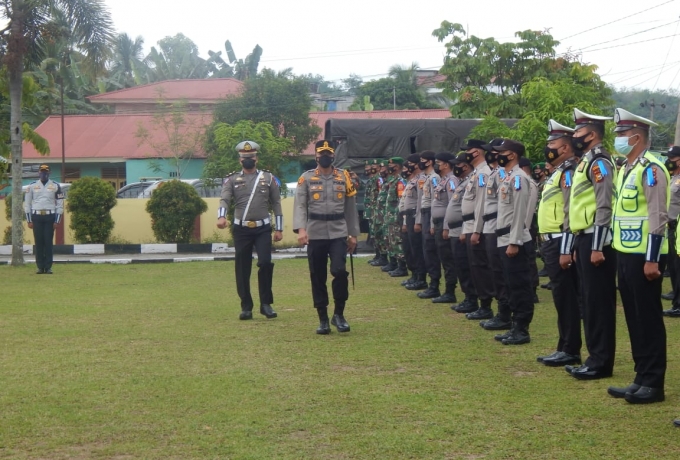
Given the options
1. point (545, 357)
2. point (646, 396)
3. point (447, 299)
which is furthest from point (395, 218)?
point (646, 396)

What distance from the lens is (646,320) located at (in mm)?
6414

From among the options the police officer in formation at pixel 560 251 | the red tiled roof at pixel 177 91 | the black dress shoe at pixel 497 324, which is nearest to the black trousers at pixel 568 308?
the police officer in formation at pixel 560 251

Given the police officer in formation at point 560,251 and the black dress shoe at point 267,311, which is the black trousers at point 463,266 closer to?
the black dress shoe at point 267,311

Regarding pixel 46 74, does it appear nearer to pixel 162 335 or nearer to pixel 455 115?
pixel 455 115

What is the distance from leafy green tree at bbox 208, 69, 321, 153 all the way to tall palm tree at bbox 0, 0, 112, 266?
64.2 feet

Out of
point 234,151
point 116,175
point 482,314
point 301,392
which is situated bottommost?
point 301,392

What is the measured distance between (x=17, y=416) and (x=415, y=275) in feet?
30.8

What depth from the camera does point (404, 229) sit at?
49.8 feet

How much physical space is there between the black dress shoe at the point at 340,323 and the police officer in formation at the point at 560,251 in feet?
7.99

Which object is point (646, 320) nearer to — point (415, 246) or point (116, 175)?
point (415, 246)

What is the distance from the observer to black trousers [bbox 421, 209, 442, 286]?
527 inches

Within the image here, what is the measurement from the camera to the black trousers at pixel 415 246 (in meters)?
14.5

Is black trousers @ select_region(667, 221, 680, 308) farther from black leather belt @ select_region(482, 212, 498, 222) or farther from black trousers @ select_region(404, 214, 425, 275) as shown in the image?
black trousers @ select_region(404, 214, 425, 275)

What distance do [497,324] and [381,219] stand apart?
8.26m
